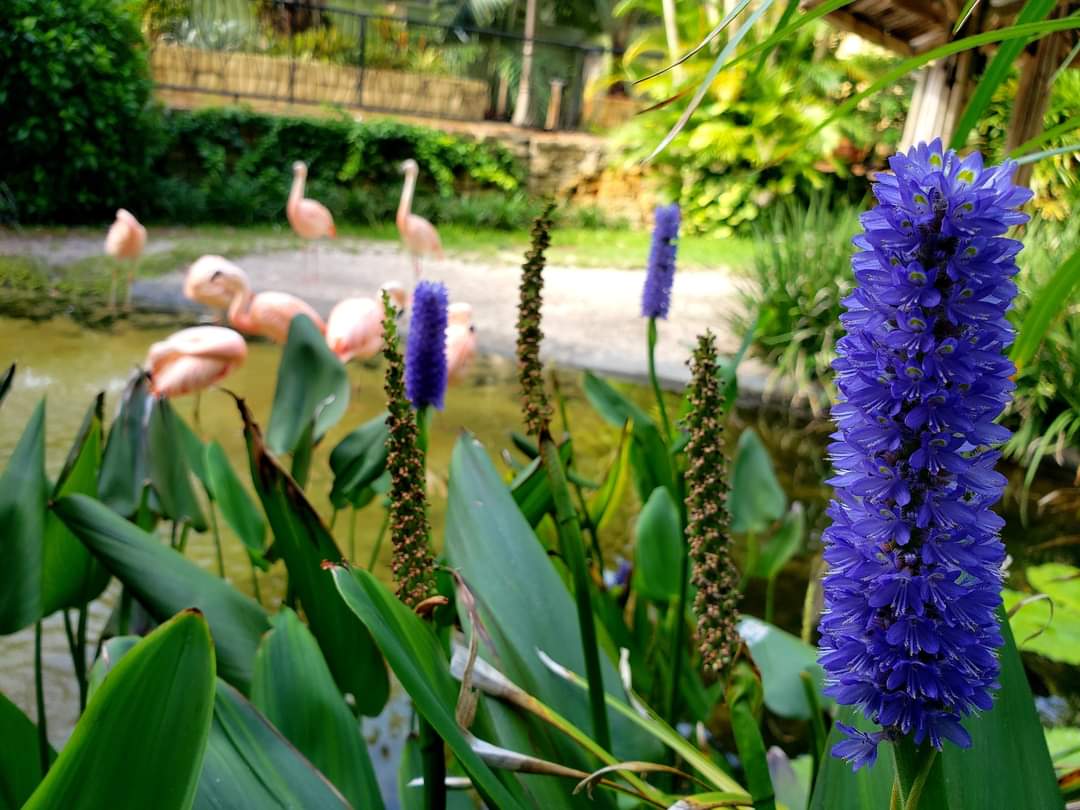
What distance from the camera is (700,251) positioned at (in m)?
7.95

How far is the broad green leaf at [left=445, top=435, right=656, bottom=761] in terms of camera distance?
88 cm

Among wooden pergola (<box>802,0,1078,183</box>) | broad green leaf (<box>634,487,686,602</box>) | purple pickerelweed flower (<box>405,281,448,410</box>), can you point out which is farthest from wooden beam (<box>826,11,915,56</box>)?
purple pickerelweed flower (<box>405,281,448,410</box>)

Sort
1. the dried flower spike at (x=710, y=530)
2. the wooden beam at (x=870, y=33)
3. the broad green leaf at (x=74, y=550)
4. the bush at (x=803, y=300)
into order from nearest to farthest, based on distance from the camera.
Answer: the dried flower spike at (x=710, y=530), the broad green leaf at (x=74, y=550), the wooden beam at (x=870, y=33), the bush at (x=803, y=300)

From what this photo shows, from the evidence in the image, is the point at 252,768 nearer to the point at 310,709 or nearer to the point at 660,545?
the point at 310,709

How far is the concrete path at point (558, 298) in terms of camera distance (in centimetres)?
403

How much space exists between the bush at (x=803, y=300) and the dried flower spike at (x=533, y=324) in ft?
9.44

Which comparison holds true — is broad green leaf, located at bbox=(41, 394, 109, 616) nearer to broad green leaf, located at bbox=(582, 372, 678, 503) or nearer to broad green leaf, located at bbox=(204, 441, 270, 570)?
broad green leaf, located at bbox=(204, 441, 270, 570)

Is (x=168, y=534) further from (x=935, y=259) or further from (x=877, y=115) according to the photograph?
(x=877, y=115)

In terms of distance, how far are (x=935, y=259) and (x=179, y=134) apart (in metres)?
8.96

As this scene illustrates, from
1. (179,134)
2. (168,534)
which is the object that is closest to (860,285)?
(168,534)

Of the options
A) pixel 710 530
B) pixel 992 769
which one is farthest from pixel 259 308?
pixel 992 769

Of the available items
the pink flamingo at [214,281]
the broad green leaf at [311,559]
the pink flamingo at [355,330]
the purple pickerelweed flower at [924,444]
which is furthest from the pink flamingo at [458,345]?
the purple pickerelweed flower at [924,444]

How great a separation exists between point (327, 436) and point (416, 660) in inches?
98.3

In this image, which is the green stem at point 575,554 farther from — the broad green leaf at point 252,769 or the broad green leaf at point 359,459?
the broad green leaf at point 359,459
